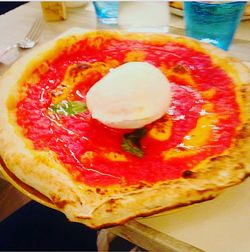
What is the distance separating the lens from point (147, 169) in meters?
0.47

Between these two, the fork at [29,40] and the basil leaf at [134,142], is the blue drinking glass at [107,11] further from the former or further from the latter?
the basil leaf at [134,142]

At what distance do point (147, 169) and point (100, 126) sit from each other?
103mm

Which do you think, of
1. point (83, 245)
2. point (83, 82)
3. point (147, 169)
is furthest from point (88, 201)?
point (83, 245)

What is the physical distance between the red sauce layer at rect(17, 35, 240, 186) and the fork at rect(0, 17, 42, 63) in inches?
6.1

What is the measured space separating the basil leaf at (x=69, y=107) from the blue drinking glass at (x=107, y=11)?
1.34ft

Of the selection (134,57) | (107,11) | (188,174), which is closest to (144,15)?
(107,11)

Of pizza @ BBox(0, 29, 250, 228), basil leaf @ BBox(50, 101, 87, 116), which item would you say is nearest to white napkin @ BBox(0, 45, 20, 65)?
pizza @ BBox(0, 29, 250, 228)

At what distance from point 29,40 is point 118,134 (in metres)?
0.40

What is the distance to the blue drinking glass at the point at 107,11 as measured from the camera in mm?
927

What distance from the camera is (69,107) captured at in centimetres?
58

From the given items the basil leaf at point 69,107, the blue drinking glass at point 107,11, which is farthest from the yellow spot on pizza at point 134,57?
the blue drinking glass at point 107,11

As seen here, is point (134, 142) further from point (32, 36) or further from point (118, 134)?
point (32, 36)

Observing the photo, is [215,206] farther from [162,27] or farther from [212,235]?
[162,27]

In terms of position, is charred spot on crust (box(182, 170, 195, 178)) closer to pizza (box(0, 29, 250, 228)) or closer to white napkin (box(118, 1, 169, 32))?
pizza (box(0, 29, 250, 228))
